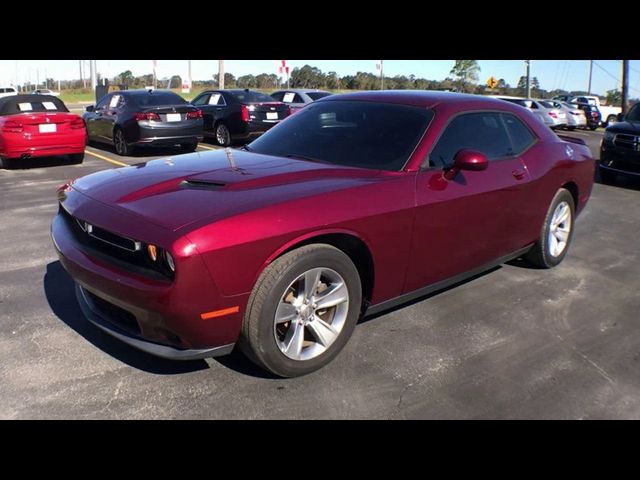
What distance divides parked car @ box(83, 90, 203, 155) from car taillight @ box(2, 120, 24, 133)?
7.65 ft

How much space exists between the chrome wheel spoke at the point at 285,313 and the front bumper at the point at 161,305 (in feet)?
0.74

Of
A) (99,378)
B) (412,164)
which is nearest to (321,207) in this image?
(412,164)

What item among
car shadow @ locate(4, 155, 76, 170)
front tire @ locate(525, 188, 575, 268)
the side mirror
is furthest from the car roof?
car shadow @ locate(4, 155, 76, 170)

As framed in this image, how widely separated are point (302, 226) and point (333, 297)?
0.52 metres

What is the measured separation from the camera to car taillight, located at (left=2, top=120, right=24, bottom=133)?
980cm

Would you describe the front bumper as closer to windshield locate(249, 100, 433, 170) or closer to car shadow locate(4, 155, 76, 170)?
windshield locate(249, 100, 433, 170)

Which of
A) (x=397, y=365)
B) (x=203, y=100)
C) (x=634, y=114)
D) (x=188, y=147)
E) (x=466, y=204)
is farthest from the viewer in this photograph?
(x=203, y=100)

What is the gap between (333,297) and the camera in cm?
316

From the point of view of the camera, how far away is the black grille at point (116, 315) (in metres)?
2.89

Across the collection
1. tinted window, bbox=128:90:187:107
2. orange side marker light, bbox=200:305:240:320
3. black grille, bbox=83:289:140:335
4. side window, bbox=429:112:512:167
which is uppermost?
tinted window, bbox=128:90:187:107

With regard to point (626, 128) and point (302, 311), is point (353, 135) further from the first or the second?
point (626, 128)

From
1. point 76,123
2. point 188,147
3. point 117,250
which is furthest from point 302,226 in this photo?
point 188,147

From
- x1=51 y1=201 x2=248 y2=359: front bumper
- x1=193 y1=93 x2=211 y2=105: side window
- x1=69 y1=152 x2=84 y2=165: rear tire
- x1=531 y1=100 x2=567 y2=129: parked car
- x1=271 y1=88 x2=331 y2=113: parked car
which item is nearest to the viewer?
x1=51 y1=201 x2=248 y2=359: front bumper

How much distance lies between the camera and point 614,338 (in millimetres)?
3809
